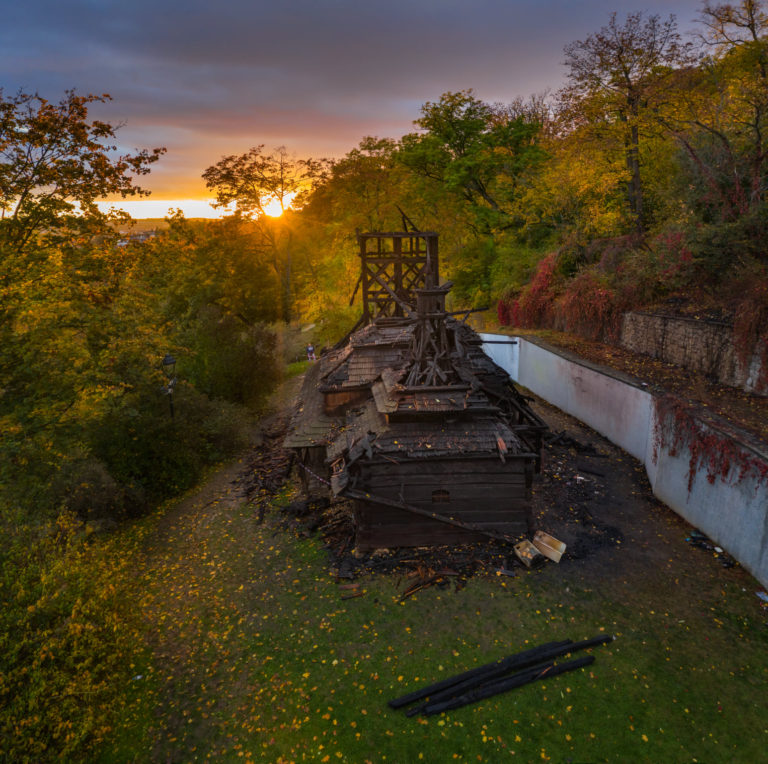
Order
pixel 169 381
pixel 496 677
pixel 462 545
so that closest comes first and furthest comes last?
1. pixel 496 677
2. pixel 462 545
3. pixel 169 381

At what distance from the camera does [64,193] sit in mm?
12555

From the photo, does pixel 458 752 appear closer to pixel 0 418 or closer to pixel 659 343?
pixel 0 418

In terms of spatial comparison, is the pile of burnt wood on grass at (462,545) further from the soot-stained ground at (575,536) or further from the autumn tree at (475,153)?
the autumn tree at (475,153)

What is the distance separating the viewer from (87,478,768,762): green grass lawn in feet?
21.7

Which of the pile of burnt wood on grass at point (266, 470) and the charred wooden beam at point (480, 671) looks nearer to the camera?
the charred wooden beam at point (480, 671)

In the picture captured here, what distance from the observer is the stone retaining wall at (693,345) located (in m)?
14.1

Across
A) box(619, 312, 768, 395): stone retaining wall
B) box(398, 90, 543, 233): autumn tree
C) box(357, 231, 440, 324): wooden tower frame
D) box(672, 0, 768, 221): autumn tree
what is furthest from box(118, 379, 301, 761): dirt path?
box(398, 90, 543, 233): autumn tree

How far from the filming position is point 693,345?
16.4 metres

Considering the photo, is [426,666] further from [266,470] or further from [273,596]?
[266,470]

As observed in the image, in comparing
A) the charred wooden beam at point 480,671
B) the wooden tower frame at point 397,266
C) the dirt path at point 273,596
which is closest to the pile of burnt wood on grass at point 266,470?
the dirt path at point 273,596

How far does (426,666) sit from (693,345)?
15232mm

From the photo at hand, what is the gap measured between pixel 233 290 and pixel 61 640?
98.7ft

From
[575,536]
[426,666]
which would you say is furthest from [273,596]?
[575,536]

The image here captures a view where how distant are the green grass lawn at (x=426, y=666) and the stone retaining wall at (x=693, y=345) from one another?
7316mm
